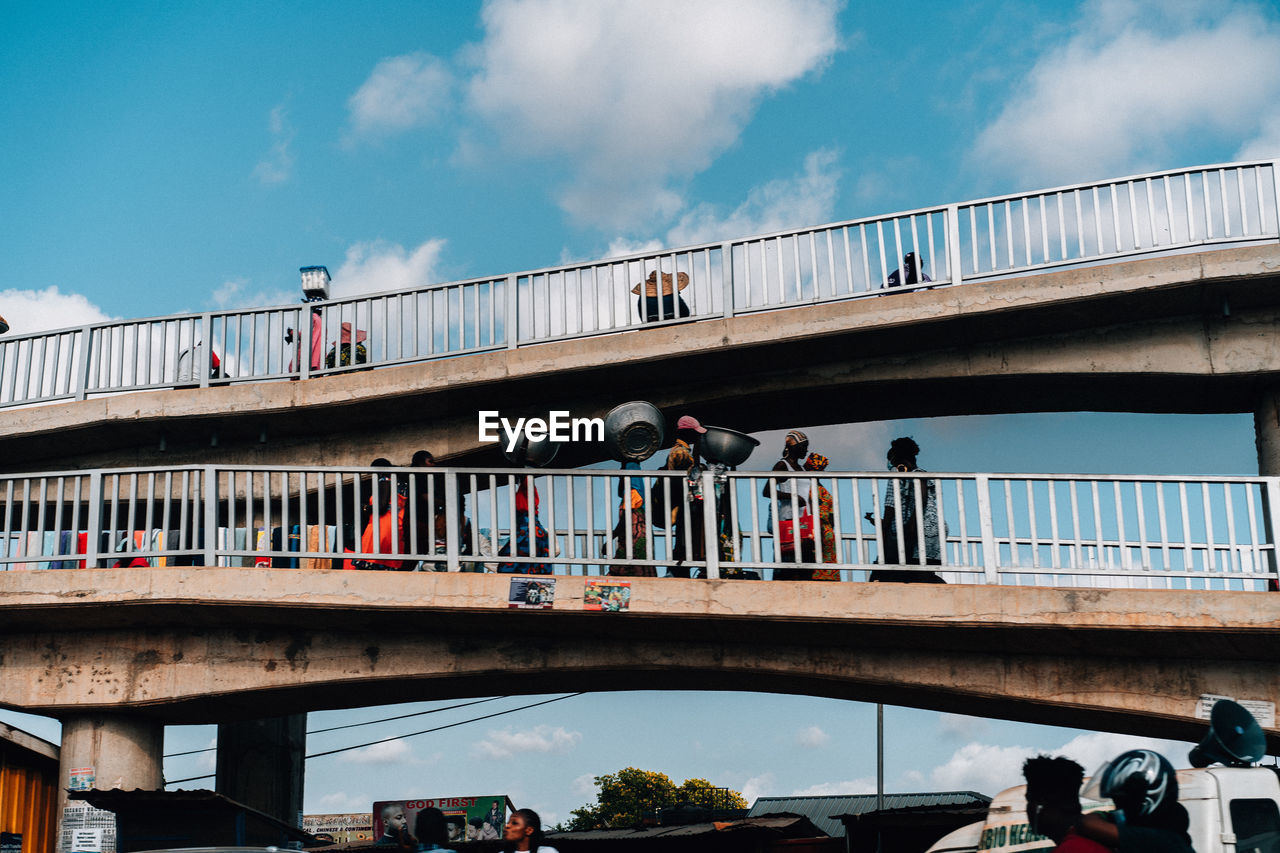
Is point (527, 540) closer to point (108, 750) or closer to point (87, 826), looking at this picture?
point (108, 750)

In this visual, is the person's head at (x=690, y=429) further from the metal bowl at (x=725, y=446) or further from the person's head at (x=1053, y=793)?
the person's head at (x=1053, y=793)

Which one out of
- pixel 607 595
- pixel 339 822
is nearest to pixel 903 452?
pixel 607 595

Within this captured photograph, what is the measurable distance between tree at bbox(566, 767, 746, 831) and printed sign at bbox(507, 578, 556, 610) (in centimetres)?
4647

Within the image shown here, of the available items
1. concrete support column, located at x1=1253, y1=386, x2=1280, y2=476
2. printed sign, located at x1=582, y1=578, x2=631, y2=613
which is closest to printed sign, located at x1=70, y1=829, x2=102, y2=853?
printed sign, located at x1=582, y1=578, x2=631, y2=613

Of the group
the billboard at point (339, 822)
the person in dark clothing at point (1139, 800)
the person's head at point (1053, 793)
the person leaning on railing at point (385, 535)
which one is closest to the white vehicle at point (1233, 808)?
the person's head at point (1053, 793)

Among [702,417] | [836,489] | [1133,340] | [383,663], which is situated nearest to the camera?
[836,489]

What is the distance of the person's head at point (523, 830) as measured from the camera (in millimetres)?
7723

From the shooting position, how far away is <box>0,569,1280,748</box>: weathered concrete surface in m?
11.5

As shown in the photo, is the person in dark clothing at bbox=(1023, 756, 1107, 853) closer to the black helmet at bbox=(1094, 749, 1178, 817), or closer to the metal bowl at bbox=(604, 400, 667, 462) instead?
Result: the black helmet at bbox=(1094, 749, 1178, 817)

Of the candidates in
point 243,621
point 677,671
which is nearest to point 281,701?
point 243,621

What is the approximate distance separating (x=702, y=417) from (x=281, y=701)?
620 cm

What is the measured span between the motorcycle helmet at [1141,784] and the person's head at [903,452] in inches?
278

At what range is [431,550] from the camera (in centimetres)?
1183

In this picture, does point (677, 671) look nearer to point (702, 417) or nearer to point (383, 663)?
point (383, 663)
